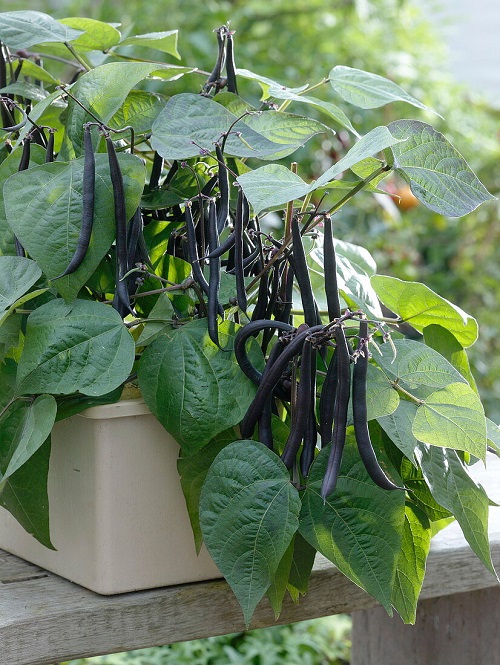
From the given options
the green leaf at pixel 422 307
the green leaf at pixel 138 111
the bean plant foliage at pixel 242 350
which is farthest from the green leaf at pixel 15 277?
the green leaf at pixel 422 307

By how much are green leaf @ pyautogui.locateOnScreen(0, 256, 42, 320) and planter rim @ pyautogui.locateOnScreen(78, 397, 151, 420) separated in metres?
0.07

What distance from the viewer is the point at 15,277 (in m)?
0.46

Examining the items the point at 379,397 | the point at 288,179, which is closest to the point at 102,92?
the point at 288,179

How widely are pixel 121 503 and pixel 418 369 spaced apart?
18 centimetres

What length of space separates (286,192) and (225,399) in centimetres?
12

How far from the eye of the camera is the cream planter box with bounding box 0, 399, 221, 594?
473 mm

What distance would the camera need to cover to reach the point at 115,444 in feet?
Result: 1.55

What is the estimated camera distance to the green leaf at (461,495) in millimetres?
452

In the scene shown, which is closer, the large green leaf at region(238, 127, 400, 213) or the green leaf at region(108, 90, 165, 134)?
the large green leaf at region(238, 127, 400, 213)

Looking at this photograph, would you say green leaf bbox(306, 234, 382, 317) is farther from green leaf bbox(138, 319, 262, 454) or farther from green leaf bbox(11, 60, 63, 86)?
green leaf bbox(11, 60, 63, 86)

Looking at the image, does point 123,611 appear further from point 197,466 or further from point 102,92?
point 102,92

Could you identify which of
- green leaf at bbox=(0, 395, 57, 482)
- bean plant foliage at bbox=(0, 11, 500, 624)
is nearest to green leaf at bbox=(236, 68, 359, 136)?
bean plant foliage at bbox=(0, 11, 500, 624)

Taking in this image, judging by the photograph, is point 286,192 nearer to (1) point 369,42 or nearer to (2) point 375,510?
(2) point 375,510

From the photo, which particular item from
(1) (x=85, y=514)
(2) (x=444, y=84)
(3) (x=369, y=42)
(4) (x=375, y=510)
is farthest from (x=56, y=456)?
(2) (x=444, y=84)
